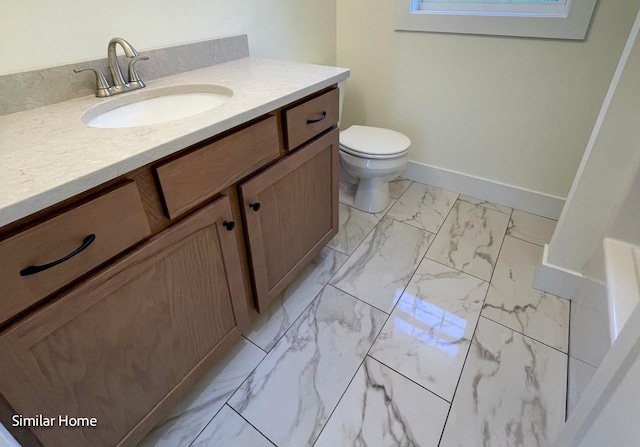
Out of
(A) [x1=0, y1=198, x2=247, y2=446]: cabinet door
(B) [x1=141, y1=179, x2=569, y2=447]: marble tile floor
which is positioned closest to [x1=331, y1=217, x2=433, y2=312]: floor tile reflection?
(B) [x1=141, y1=179, x2=569, y2=447]: marble tile floor

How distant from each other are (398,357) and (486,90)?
4.80 ft

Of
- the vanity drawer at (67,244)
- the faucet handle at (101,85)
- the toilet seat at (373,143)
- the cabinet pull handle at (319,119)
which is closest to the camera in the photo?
the vanity drawer at (67,244)

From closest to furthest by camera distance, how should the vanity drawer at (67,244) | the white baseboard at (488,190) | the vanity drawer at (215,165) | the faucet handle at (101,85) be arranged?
1. the vanity drawer at (67,244)
2. the vanity drawer at (215,165)
3. the faucet handle at (101,85)
4. the white baseboard at (488,190)

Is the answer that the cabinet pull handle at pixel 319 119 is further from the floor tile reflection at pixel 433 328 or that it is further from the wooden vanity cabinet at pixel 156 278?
the floor tile reflection at pixel 433 328

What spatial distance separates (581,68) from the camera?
1.58m

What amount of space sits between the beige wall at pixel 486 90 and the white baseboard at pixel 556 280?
635 millimetres

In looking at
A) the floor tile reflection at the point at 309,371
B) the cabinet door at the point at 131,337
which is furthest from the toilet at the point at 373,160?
the cabinet door at the point at 131,337

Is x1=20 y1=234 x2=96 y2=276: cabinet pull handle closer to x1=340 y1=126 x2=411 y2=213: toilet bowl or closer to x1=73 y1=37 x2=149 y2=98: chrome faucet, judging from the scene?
x1=73 y1=37 x2=149 y2=98: chrome faucet

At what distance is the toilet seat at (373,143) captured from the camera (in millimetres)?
1788

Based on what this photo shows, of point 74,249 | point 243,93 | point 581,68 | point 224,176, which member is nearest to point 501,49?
point 581,68

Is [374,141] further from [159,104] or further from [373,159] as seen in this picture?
[159,104]

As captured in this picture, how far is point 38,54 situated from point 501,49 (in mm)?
1906

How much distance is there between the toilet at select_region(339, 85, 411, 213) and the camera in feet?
5.92

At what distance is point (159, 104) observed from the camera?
118 cm
